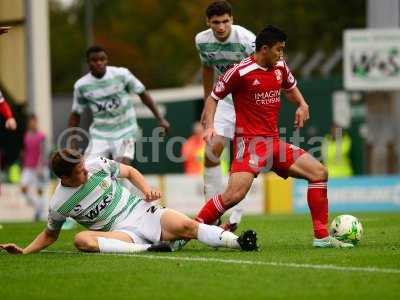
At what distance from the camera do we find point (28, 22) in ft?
99.8

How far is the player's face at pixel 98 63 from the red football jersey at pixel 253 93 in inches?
170

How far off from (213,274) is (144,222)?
203 centimetres

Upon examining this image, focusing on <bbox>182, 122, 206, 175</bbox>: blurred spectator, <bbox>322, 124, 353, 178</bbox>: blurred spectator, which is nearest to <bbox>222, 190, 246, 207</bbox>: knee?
<bbox>322, 124, 353, 178</bbox>: blurred spectator

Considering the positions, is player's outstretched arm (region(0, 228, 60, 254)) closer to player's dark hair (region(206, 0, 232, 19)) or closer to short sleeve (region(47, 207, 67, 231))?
short sleeve (region(47, 207, 67, 231))

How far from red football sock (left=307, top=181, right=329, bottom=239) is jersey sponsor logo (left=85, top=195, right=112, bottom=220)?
1.96 metres

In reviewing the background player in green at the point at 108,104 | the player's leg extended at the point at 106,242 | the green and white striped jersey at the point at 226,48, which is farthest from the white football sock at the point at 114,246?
the background player in green at the point at 108,104

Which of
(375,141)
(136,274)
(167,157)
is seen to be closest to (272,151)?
(136,274)

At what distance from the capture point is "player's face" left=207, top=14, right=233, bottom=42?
1306cm

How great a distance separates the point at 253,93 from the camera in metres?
11.5

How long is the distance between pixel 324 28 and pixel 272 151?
124ft

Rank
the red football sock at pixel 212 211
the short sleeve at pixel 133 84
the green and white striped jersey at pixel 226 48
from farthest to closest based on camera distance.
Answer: the short sleeve at pixel 133 84 < the green and white striped jersey at pixel 226 48 < the red football sock at pixel 212 211

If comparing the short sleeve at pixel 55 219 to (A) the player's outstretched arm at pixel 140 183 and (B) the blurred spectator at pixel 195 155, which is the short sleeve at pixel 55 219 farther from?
(B) the blurred spectator at pixel 195 155

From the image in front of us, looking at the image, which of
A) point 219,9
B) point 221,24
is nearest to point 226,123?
point 221,24

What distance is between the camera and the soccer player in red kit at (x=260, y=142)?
1141 centimetres
